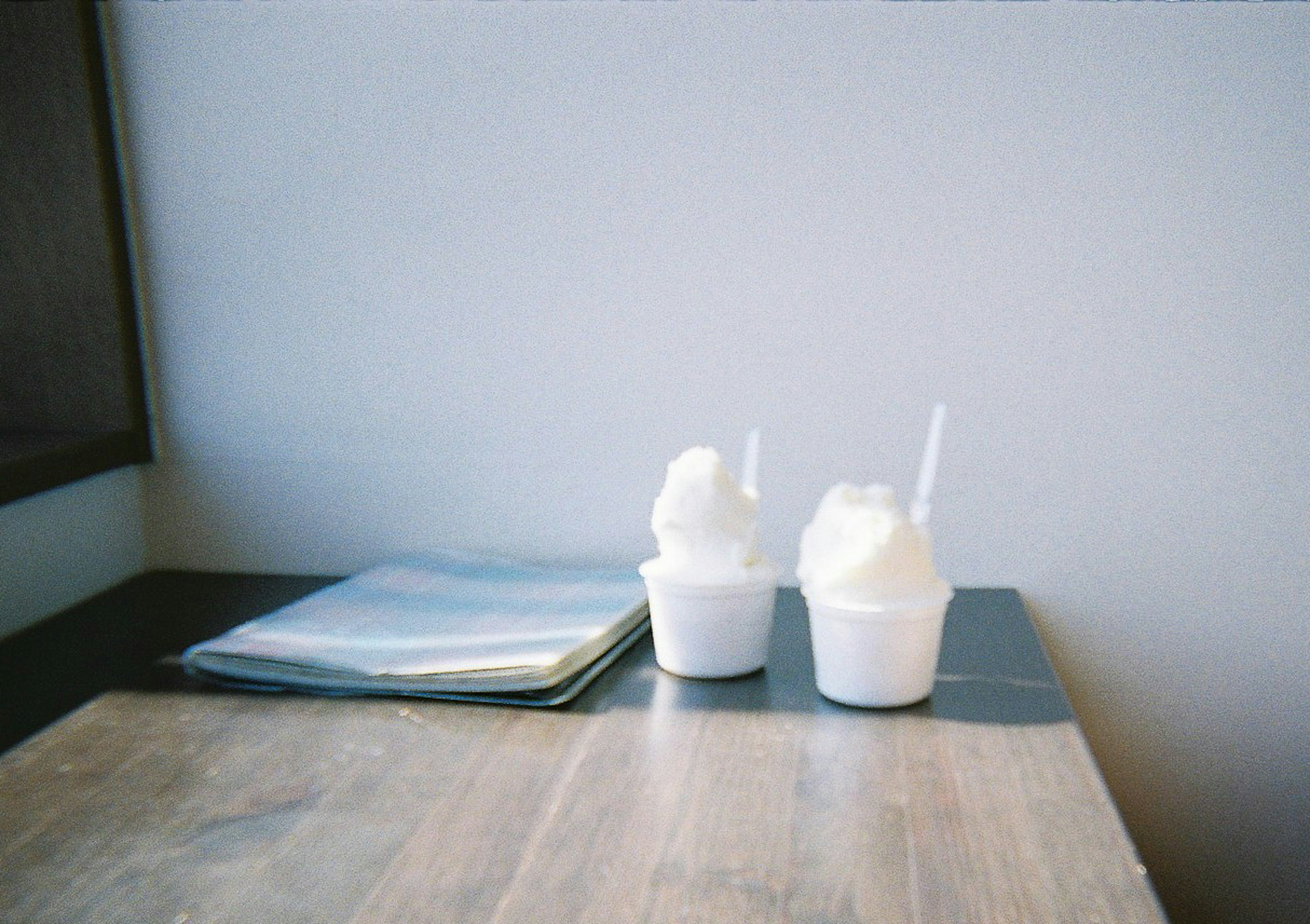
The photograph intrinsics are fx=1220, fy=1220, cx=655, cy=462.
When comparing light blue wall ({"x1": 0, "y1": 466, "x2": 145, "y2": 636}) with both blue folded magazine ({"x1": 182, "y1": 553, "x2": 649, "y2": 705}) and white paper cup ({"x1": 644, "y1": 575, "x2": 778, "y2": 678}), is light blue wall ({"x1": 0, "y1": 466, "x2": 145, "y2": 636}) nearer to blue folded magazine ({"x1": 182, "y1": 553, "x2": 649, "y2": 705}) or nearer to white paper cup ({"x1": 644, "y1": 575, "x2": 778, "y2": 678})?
blue folded magazine ({"x1": 182, "y1": 553, "x2": 649, "y2": 705})

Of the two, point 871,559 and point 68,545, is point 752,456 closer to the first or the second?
point 871,559

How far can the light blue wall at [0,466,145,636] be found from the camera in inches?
49.4

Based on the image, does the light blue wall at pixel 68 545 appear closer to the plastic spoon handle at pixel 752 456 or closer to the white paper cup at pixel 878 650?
the plastic spoon handle at pixel 752 456

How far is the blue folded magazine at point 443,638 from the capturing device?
0.99m

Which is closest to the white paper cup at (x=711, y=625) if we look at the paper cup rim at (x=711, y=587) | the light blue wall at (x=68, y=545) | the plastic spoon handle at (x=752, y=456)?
the paper cup rim at (x=711, y=587)

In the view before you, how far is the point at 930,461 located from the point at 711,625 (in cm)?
39

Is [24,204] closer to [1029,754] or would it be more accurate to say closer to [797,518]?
[797,518]

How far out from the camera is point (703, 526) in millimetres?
984

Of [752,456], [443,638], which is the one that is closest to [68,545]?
[443,638]

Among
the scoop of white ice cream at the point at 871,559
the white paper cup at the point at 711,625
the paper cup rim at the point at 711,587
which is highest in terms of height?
the scoop of white ice cream at the point at 871,559

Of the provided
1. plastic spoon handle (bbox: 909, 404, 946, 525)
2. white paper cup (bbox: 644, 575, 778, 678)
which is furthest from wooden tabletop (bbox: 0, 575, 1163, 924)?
plastic spoon handle (bbox: 909, 404, 946, 525)

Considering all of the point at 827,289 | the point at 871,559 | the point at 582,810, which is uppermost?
the point at 827,289

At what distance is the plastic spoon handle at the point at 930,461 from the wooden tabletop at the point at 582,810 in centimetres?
27

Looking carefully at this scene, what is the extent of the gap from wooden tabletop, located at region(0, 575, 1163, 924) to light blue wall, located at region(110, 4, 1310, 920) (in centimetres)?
32
